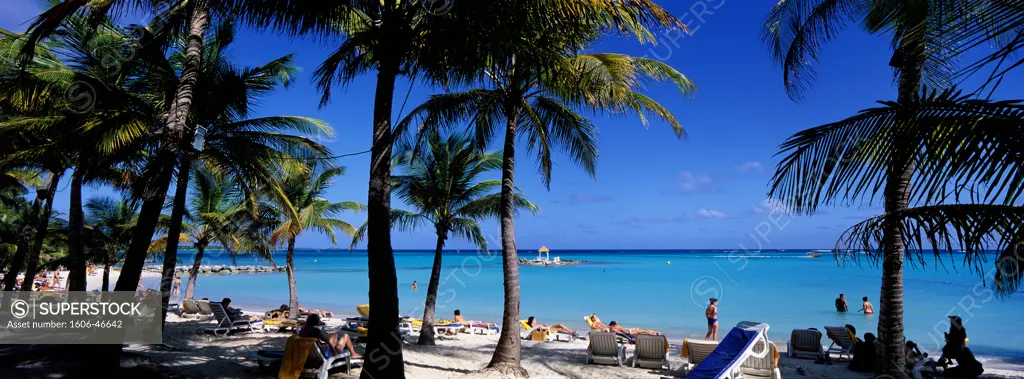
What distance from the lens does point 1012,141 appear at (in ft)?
7.80

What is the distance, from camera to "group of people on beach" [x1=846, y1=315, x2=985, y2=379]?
8.91 m

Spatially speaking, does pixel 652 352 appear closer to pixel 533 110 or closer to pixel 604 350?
pixel 604 350

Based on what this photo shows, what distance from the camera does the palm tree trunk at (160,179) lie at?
633 cm

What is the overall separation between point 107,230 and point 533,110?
22.6m

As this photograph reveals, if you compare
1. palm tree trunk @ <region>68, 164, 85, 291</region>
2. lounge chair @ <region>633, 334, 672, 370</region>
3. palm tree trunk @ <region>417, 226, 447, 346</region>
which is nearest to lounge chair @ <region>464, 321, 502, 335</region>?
palm tree trunk @ <region>417, 226, 447, 346</region>

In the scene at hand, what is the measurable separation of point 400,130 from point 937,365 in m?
10.4

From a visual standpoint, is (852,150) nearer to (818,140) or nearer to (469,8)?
(818,140)

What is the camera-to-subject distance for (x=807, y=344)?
1056 centimetres

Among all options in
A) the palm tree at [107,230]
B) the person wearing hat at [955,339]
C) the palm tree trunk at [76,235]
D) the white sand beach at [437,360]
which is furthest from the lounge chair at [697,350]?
the palm tree at [107,230]

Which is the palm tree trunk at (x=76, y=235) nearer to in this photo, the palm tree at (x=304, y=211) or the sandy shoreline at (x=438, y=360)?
the sandy shoreline at (x=438, y=360)

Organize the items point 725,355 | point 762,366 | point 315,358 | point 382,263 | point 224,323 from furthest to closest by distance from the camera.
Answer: point 224,323
point 762,366
point 315,358
point 725,355
point 382,263

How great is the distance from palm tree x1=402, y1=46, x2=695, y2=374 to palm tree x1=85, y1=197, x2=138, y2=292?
46.4ft

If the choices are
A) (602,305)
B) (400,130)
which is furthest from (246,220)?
(602,305)

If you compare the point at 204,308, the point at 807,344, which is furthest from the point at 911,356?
the point at 204,308
